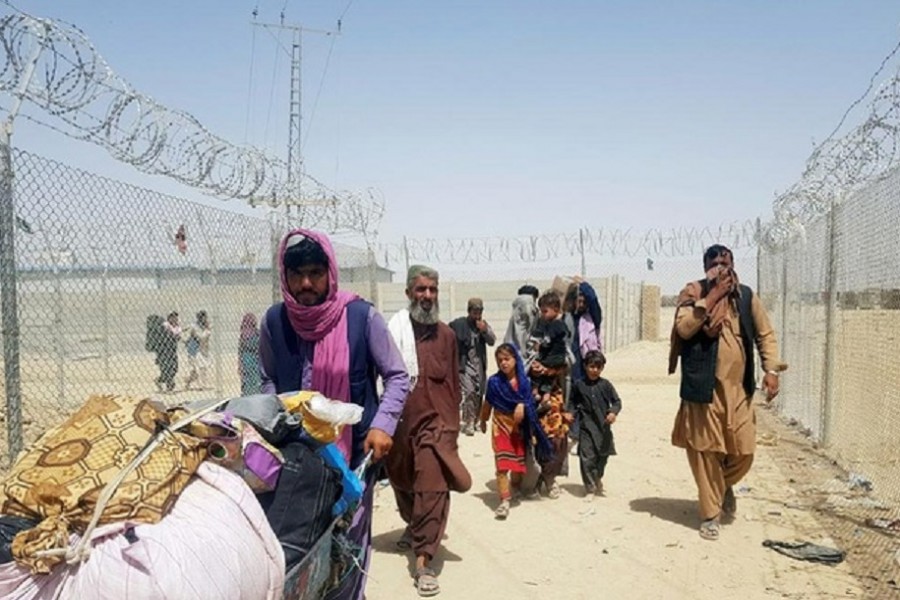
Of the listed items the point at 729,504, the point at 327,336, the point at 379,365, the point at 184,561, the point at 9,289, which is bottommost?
the point at 729,504

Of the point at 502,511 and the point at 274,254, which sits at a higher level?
the point at 274,254

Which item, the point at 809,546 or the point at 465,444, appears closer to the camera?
the point at 809,546

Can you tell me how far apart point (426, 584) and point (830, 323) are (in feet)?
16.0

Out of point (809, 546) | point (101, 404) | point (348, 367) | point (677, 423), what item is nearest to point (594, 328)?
point (677, 423)

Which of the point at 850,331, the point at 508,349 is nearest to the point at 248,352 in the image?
the point at 508,349

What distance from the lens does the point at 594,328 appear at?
24.4ft

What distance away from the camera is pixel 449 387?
4508 millimetres

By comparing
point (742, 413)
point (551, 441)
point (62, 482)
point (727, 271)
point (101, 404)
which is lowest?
point (551, 441)

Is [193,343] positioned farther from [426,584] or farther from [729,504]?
[729,504]

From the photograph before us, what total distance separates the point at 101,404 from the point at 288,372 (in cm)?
120

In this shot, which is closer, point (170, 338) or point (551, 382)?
point (551, 382)

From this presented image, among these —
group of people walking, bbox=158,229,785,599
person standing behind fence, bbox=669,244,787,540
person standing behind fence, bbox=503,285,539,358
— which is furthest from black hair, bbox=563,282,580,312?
person standing behind fence, bbox=669,244,787,540

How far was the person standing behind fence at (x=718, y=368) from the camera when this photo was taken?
4.74 m

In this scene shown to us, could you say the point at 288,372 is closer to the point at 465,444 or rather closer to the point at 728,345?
the point at 728,345
